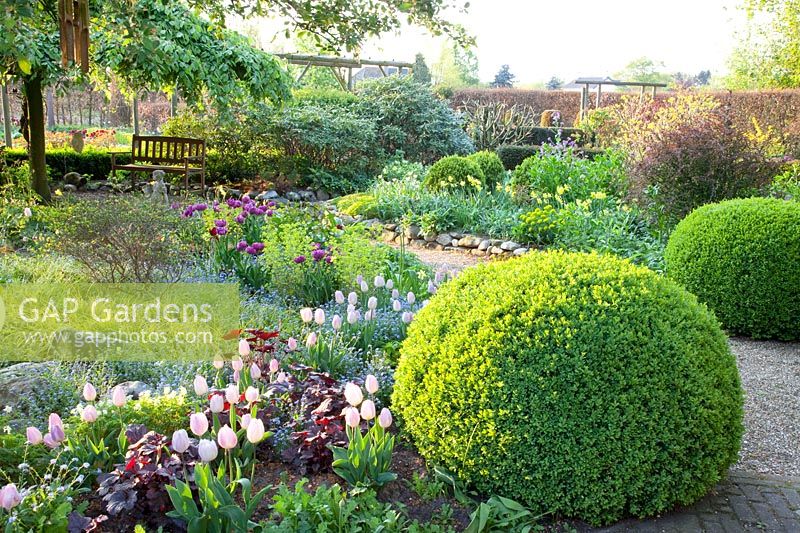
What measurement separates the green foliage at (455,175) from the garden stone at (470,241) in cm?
163

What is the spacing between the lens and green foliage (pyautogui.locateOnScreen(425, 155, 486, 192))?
397 inches

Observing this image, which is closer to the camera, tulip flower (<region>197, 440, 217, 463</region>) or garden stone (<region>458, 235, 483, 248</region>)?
tulip flower (<region>197, 440, 217, 463</region>)

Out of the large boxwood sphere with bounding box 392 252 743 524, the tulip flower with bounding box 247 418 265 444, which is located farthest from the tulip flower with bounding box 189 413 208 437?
the large boxwood sphere with bounding box 392 252 743 524

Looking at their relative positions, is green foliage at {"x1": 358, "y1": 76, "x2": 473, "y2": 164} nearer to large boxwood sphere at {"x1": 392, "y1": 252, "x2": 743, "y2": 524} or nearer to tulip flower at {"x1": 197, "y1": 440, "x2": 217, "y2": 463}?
large boxwood sphere at {"x1": 392, "y1": 252, "x2": 743, "y2": 524}

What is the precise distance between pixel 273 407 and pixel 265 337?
0.36m

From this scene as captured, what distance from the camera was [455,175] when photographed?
1012cm

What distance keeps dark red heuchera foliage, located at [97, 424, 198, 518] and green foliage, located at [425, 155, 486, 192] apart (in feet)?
25.8

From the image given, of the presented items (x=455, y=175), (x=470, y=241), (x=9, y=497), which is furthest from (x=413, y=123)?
(x=9, y=497)

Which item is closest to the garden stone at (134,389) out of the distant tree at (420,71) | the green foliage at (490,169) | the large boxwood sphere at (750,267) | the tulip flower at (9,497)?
the tulip flower at (9,497)

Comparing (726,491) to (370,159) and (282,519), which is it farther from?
(370,159)

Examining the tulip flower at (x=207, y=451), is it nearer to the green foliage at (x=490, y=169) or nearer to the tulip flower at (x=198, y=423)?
the tulip flower at (x=198, y=423)

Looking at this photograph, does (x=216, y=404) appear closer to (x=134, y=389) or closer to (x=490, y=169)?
(x=134, y=389)

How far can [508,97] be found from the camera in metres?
25.4

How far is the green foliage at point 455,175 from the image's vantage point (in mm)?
10086
